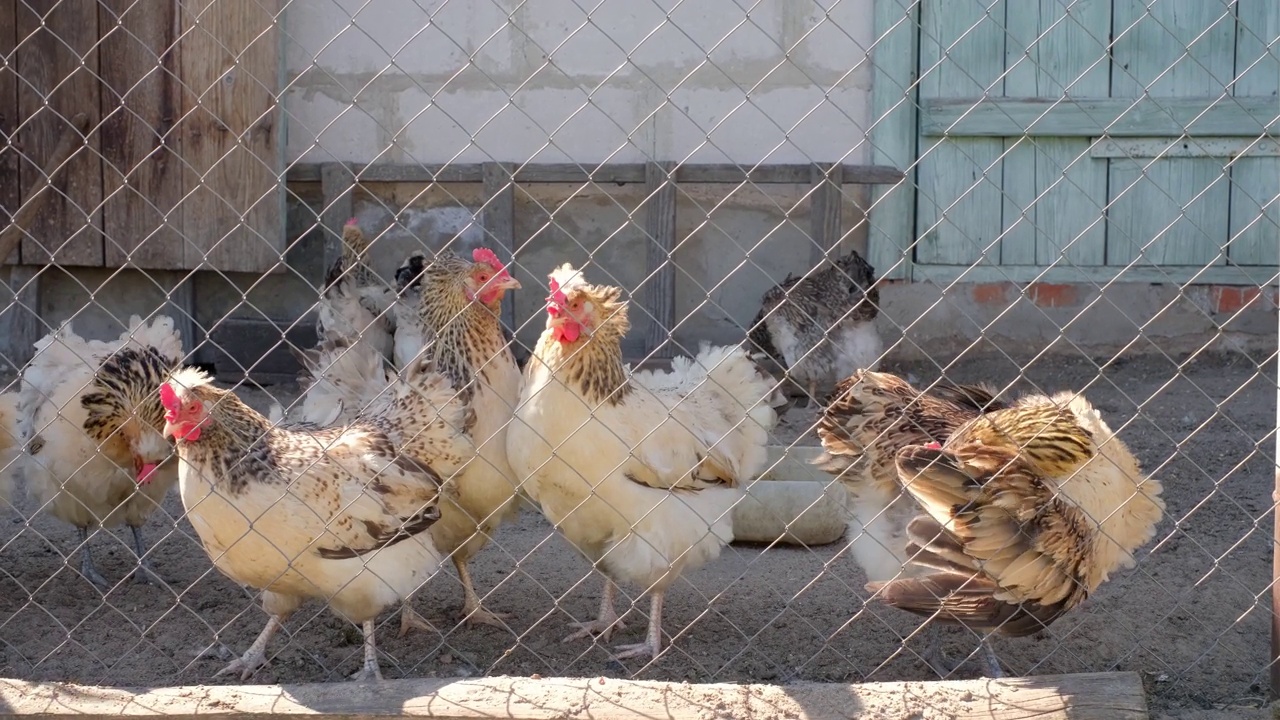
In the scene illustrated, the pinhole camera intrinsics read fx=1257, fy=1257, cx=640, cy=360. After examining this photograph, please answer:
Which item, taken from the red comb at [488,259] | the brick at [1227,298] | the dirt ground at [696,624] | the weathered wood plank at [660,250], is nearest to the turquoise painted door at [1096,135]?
the brick at [1227,298]

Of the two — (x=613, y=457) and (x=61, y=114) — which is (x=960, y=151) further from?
(x=61, y=114)

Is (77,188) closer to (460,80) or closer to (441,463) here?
(460,80)

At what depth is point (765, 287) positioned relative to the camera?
22.5 ft

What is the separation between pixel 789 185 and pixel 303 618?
3.62 m

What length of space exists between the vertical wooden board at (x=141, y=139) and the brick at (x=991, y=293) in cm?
419

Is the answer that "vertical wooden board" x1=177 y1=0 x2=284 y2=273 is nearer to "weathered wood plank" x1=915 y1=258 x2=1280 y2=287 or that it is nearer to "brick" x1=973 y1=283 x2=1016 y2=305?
"weathered wood plank" x1=915 y1=258 x2=1280 y2=287

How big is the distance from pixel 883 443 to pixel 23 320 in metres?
4.89

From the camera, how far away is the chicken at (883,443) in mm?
3621

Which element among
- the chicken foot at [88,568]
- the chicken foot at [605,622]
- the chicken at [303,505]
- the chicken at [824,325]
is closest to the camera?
the chicken at [303,505]

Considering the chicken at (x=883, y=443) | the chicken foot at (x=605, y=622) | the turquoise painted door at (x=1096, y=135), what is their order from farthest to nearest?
1. the turquoise painted door at (x=1096, y=135)
2. the chicken foot at (x=605, y=622)
3. the chicken at (x=883, y=443)

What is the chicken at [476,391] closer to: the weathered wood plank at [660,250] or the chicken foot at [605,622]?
the chicken foot at [605,622]

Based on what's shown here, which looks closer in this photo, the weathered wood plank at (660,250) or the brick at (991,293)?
the weathered wood plank at (660,250)

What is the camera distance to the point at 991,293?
266 inches

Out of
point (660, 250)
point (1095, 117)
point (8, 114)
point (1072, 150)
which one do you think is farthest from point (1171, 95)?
point (8, 114)
